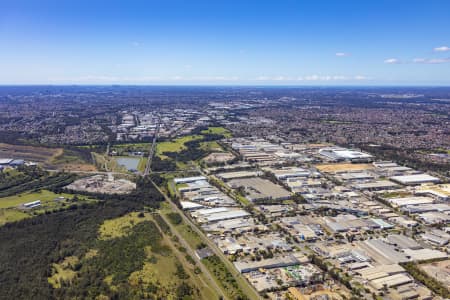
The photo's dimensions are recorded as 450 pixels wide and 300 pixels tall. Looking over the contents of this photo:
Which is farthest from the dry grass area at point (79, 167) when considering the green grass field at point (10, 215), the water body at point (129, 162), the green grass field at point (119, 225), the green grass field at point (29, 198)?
the green grass field at point (119, 225)

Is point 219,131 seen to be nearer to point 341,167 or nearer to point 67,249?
point 341,167

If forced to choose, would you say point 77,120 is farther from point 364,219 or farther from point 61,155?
point 364,219

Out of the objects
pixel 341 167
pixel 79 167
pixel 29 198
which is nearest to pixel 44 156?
pixel 79 167

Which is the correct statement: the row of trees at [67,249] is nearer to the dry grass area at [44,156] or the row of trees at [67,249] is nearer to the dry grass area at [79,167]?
the dry grass area at [79,167]

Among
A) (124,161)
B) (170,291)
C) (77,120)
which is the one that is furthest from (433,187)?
(77,120)

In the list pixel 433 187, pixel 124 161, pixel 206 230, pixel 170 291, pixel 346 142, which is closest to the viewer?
pixel 170 291

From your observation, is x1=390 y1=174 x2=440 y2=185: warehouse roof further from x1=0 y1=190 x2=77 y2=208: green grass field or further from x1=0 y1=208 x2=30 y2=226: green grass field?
x1=0 y1=208 x2=30 y2=226: green grass field
